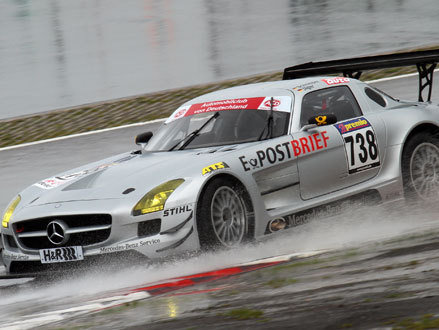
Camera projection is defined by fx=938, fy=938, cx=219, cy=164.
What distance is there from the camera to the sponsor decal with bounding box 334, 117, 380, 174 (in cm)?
810

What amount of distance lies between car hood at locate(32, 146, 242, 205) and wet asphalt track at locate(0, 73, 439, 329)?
70cm

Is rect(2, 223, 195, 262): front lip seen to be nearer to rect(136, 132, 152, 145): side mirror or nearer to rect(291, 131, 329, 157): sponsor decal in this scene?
rect(291, 131, 329, 157): sponsor decal

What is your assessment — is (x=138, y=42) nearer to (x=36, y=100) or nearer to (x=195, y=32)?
(x=195, y=32)

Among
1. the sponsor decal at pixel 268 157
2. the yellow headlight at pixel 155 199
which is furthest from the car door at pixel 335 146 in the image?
the yellow headlight at pixel 155 199

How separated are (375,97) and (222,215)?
2556mm

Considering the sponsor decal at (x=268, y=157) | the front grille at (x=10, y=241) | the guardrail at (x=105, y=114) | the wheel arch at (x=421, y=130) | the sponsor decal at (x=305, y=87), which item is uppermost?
the sponsor decal at (x=305, y=87)

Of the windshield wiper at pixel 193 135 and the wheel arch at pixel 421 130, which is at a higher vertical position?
the windshield wiper at pixel 193 135

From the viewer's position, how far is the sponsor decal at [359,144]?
26.6ft

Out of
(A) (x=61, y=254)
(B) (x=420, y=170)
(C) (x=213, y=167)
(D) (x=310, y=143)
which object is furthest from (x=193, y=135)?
(B) (x=420, y=170)

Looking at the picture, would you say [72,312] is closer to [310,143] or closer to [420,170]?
[310,143]

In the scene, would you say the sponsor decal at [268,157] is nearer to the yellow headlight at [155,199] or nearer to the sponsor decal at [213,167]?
the sponsor decal at [213,167]

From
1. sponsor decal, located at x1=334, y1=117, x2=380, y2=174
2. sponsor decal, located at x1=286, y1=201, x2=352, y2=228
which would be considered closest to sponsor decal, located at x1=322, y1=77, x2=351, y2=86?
sponsor decal, located at x1=334, y1=117, x2=380, y2=174

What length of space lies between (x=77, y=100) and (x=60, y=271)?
32.8ft

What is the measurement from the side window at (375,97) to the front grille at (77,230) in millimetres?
3125
